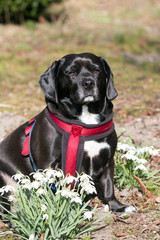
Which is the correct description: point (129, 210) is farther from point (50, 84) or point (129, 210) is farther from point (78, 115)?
point (50, 84)

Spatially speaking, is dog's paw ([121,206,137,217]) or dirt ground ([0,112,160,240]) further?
dog's paw ([121,206,137,217])

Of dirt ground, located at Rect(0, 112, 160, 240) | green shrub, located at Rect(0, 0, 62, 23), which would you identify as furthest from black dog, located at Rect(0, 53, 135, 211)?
green shrub, located at Rect(0, 0, 62, 23)

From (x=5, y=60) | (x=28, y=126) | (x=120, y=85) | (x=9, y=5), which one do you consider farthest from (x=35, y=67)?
(x=28, y=126)

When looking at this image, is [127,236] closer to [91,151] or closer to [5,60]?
[91,151]

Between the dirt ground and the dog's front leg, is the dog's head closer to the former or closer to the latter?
the dog's front leg

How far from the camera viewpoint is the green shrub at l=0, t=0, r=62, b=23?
11.3 metres

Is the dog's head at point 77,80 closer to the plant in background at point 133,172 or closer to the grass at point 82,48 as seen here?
the plant in background at point 133,172

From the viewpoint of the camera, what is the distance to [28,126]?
3557 millimetres

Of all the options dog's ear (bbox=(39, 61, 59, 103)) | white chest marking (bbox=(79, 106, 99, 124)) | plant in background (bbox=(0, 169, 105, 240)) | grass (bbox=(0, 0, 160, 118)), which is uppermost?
dog's ear (bbox=(39, 61, 59, 103))

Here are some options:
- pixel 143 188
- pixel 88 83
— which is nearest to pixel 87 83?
pixel 88 83

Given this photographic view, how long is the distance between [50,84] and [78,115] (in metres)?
0.37

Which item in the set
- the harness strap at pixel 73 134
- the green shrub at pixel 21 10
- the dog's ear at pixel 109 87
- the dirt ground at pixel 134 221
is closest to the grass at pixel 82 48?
the green shrub at pixel 21 10

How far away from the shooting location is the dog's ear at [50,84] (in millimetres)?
3246

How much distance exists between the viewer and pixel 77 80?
323cm
